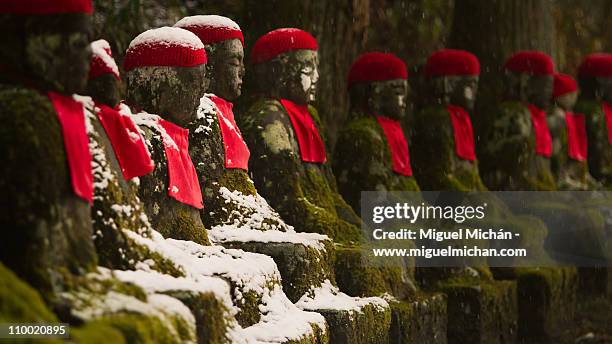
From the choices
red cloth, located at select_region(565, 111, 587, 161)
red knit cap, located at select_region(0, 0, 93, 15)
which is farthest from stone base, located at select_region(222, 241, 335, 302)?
red cloth, located at select_region(565, 111, 587, 161)

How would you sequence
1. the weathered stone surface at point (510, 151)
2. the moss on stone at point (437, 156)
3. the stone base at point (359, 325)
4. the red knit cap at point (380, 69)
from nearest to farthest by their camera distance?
the stone base at point (359, 325), the red knit cap at point (380, 69), the moss on stone at point (437, 156), the weathered stone surface at point (510, 151)

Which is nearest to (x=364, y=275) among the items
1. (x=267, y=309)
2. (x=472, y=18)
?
(x=267, y=309)

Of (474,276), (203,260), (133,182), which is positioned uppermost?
(133,182)

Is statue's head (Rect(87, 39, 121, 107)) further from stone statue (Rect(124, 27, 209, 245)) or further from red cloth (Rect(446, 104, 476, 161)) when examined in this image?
red cloth (Rect(446, 104, 476, 161))

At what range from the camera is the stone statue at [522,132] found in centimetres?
1062

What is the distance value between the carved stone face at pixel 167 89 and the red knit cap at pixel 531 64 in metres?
5.70

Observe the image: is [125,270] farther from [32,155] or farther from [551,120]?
[551,120]

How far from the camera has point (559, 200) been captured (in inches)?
439

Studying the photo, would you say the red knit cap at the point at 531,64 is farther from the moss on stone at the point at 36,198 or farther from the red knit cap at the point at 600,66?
the moss on stone at the point at 36,198

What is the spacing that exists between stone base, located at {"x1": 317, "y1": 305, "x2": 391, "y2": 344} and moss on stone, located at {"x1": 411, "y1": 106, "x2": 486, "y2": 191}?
91.4 inches

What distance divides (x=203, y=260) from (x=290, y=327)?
60 centimetres

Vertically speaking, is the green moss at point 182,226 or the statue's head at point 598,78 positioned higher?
the statue's head at point 598,78

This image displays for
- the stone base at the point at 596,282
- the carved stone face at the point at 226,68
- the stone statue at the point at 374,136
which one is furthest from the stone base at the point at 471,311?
the carved stone face at the point at 226,68

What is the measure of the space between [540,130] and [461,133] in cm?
163
